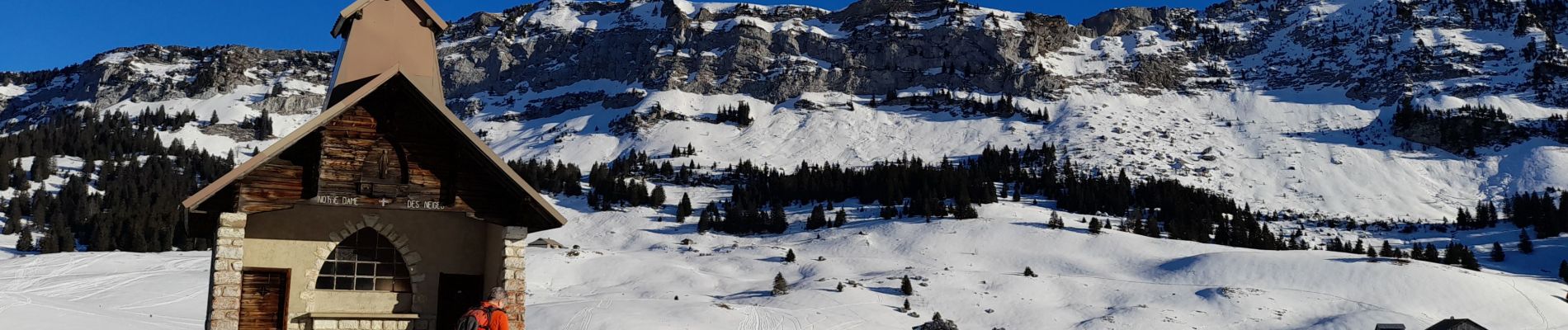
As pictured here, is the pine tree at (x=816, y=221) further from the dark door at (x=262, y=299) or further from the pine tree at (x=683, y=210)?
the dark door at (x=262, y=299)

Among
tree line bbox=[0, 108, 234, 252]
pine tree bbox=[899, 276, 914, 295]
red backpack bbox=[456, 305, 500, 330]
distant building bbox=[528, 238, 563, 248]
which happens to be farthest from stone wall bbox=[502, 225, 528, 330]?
tree line bbox=[0, 108, 234, 252]

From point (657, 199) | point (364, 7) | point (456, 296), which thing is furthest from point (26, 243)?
point (456, 296)

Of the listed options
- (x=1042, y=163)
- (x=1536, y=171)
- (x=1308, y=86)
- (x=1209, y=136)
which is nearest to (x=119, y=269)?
(x=1042, y=163)

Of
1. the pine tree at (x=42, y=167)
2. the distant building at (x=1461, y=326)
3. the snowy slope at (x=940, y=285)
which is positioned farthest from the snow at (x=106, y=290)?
the pine tree at (x=42, y=167)

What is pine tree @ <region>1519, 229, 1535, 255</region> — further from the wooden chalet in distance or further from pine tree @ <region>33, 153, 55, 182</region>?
pine tree @ <region>33, 153, 55, 182</region>

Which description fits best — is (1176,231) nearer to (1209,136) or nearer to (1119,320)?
(1119,320)
